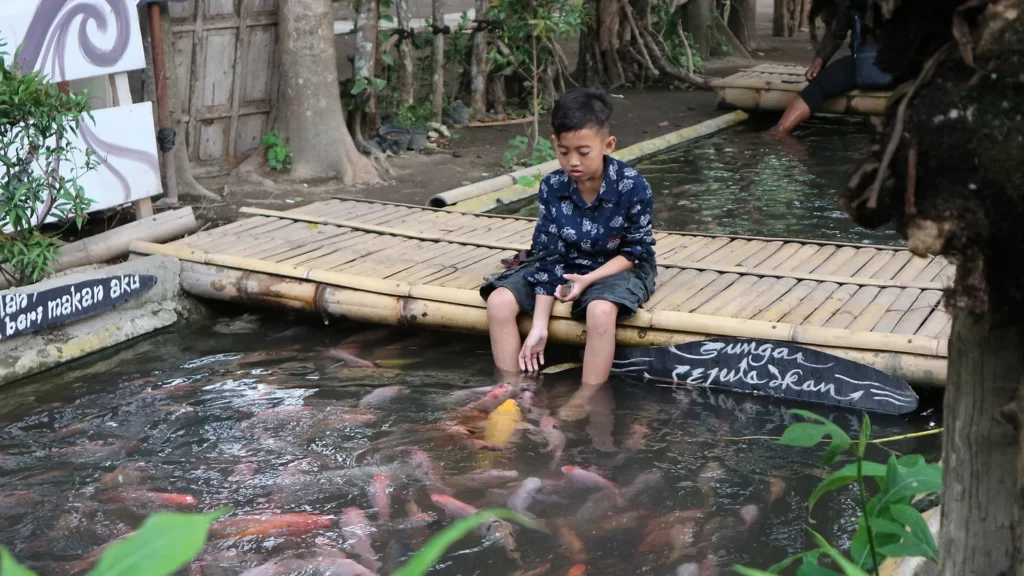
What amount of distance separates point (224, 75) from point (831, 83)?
21.8 feet

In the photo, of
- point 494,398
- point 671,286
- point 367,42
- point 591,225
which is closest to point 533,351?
point 494,398

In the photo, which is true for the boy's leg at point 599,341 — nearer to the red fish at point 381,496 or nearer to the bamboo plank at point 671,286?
the bamboo plank at point 671,286

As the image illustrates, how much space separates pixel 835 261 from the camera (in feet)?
20.9

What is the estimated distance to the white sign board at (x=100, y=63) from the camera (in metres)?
6.55

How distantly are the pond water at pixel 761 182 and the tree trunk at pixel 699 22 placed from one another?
3616 mm

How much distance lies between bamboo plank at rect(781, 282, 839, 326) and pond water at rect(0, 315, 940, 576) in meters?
0.44

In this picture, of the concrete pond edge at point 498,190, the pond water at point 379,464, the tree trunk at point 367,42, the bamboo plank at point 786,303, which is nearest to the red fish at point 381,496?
the pond water at point 379,464

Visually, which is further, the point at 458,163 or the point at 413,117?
the point at 413,117

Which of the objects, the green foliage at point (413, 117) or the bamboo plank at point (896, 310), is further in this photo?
the green foliage at point (413, 117)

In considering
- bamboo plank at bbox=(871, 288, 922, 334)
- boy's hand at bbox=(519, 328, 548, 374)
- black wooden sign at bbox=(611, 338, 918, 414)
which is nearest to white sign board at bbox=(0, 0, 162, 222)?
boy's hand at bbox=(519, 328, 548, 374)

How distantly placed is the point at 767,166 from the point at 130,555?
10.2 m

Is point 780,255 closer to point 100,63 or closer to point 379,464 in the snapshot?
point 379,464

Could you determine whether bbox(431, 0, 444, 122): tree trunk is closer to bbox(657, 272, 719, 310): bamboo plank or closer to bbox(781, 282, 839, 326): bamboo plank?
bbox(657, 272, 719, 310): bamboo plank

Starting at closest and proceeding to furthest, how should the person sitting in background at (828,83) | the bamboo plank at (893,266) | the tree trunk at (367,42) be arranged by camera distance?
the bamboo plank at (893,266) < the tree trunk at (367,42) < the person sitting in background at (828,83)
